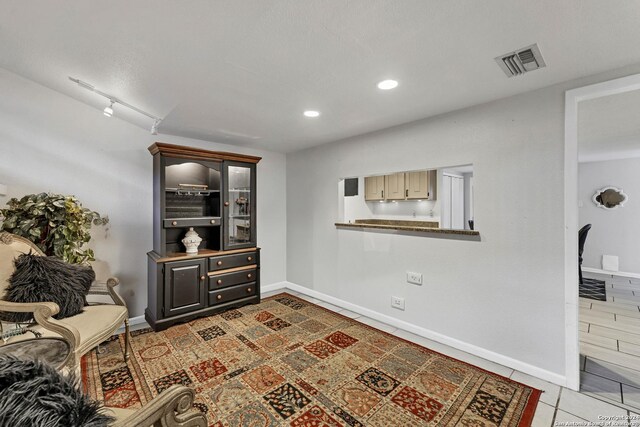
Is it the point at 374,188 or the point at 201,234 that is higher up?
the point at 374,188

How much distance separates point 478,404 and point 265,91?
2.73m

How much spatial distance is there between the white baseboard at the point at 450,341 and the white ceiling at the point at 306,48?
7.14 feet

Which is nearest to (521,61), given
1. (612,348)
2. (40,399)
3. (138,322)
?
(40,399)

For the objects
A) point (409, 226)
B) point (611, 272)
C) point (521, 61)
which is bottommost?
point (611, 272)

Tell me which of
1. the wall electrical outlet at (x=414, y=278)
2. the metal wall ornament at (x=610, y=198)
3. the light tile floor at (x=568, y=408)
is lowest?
the light tile floor at (x=568, y=408)

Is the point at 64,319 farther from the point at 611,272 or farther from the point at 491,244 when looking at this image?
the point at 611,272

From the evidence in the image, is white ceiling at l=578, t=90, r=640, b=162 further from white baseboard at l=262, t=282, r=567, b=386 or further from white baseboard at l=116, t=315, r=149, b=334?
white baseboard at l=116, t=315, r=149, b=334

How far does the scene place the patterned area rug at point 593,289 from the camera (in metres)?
4.11

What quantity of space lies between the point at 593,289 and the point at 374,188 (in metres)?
3.83

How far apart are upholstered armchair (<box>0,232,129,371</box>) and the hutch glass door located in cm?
145

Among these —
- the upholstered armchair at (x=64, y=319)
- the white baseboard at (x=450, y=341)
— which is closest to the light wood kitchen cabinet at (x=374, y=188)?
the white baseboard at (x=450, y=341)

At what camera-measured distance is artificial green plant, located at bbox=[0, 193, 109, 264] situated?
7.41ft

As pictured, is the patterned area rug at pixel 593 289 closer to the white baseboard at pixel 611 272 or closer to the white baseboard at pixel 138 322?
the white baseboard at pixel 611 272

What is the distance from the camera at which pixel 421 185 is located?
199 inches
